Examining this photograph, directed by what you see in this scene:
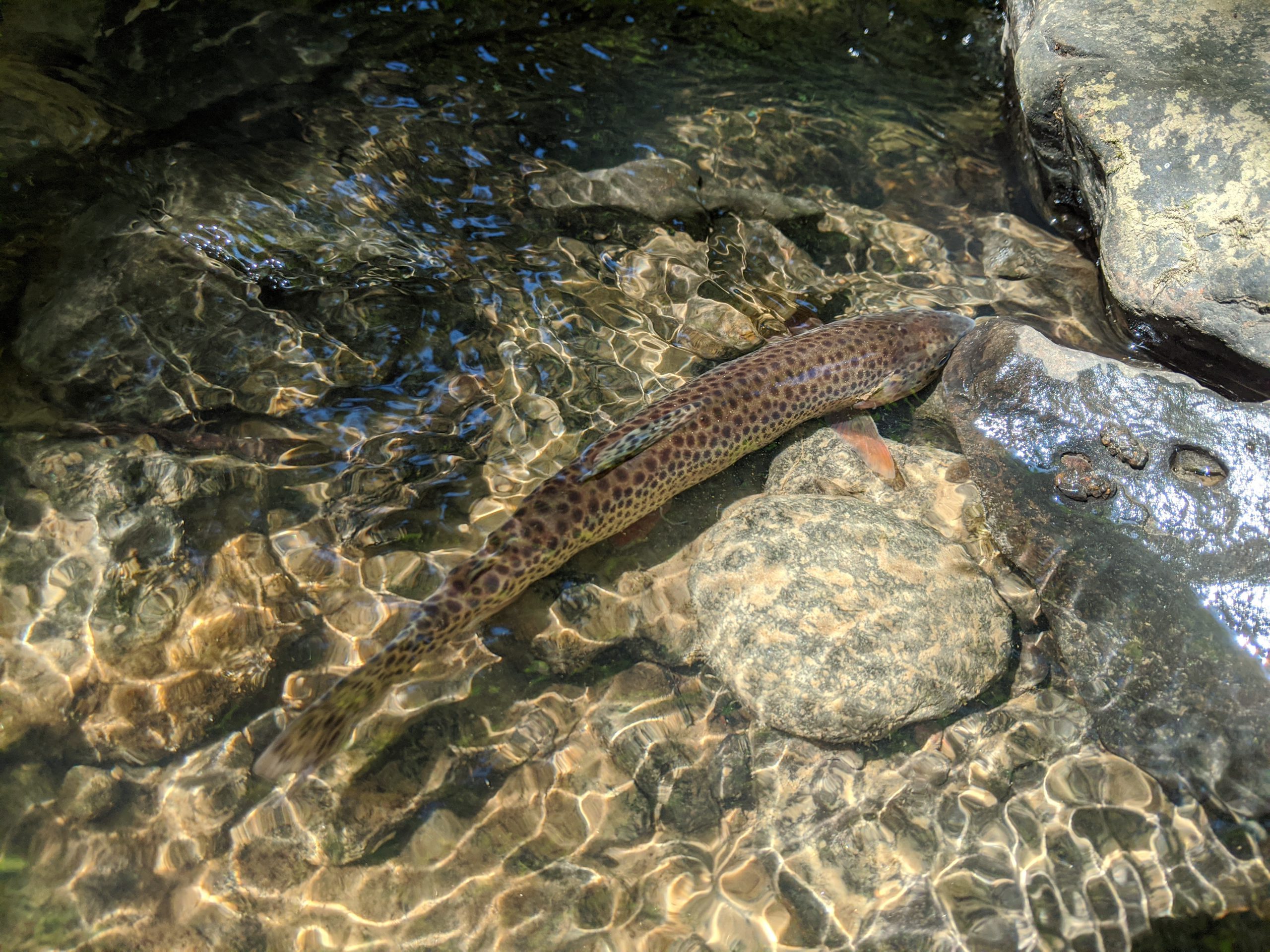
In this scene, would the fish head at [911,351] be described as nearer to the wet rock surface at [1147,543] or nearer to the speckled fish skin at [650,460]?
the speckled fish skin at [650,460]

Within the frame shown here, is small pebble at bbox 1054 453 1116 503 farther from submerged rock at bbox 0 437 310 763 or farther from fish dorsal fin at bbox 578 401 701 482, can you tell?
submerged rock at bbox 0 437 310 763

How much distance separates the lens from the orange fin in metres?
5.16

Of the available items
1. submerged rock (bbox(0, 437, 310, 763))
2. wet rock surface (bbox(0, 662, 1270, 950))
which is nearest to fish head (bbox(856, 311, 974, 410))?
wet rock surface (bbox(0, 662, 1270, 950))

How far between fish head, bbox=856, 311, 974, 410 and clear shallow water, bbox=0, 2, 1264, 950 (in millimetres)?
239

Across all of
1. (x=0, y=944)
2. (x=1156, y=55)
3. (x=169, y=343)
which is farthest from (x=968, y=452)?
(x=0, y=944)

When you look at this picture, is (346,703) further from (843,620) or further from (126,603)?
(843,620)

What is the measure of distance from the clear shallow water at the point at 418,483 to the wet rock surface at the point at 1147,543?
0.34m

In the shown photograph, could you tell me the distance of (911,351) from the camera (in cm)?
567

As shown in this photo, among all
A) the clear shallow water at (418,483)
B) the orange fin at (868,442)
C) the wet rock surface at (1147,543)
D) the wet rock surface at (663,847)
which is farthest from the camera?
the orange fin at (868,442)

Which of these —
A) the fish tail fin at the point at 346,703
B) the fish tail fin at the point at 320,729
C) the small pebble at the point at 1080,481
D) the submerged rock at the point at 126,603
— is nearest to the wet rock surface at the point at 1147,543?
the small pebble at the point at 1080,481

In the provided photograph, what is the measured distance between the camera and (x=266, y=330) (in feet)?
17.0

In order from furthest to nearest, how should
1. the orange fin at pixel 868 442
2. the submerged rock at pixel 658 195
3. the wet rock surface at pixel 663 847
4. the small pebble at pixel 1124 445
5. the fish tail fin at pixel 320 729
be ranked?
the submerged rock at pixel 658 195, the orange fin at pixel 868 442, the small pebble at pixel 1124 445, the wet rock surface at pixel 663 847, the fish tail fin at pixel 320 729

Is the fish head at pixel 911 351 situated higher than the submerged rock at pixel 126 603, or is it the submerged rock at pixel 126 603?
the fish head at pixel 911 351

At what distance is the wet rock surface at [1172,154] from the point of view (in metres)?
4.73
